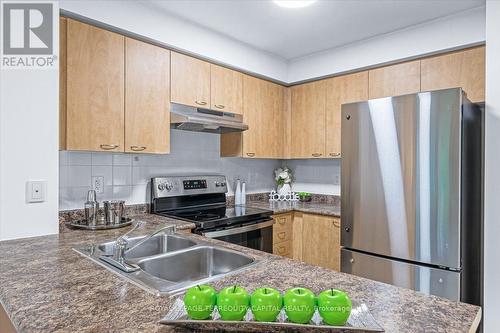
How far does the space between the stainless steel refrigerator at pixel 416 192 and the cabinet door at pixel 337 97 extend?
701mm

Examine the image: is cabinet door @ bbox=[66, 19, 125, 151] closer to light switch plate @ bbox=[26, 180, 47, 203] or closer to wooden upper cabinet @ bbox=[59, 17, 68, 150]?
wooden upper cabinet @ bbox=[59, 17, 68, 150]

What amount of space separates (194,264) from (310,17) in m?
2.01

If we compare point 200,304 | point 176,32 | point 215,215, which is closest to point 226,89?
point 176,32

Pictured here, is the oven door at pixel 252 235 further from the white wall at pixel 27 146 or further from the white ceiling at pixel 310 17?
the white ceiling at pixel 310 17

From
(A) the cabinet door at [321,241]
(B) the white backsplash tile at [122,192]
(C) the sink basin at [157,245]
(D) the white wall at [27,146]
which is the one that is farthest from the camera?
(A) the cabinet door at [321,241]

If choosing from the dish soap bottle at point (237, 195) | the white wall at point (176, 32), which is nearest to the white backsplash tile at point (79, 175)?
the white wall at point (176, 32)

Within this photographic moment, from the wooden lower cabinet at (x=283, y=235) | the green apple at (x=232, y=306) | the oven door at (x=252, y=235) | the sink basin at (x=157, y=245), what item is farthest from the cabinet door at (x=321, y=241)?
the green apple at (x=232, y=306)

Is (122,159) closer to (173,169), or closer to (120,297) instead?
(173,169)

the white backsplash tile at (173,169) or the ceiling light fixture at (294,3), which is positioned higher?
the ceiling light fixture at (294,3)

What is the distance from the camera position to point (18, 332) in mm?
781


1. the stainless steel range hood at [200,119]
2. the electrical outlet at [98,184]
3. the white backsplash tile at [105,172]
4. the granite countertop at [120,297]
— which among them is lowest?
the granite countertop at [120,297]

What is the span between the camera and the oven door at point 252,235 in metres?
2.41

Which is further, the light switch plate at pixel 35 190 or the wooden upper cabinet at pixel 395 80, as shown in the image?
the wooden upper cabinet at pixel 395 80

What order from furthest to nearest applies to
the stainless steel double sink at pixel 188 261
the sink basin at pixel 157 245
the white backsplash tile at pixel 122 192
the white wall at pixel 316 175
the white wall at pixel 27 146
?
the white wall at pixel 316 175
the white backsplash tile at pixel 122 192
the sink basin at pixel 157 245
the white wall at pixel 27 146
the stainless steel double sink at pixel 188 261
